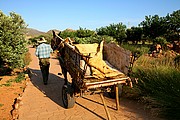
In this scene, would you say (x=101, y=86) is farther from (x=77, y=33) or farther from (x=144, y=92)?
(x=77, y=33)

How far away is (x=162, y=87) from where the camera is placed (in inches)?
225

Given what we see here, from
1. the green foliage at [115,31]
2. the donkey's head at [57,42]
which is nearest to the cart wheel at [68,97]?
the donkey's head at [57,42]

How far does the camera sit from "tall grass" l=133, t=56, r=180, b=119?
5.09 metres

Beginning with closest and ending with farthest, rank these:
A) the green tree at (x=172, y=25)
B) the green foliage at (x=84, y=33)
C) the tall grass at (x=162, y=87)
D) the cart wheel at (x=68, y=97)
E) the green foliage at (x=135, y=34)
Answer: the tall grass at (x=162, y=87)
the cart wheel at (x=68, y=97)
the green foliage at (x=84, y=33)
the green tree at (x=172, y=25)
the green foliage at (x=135, y=34)

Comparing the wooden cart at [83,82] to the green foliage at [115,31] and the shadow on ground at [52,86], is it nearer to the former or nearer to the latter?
the shadow on ground at [52,86]

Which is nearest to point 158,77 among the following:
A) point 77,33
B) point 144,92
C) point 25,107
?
point 144,92

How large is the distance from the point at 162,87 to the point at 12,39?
6.77 meters

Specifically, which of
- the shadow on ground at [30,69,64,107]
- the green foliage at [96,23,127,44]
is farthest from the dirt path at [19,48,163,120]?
the green foliage at [96,23,127,44]

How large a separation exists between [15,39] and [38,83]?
2248 millimetres

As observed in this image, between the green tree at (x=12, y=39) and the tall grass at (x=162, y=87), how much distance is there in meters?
5.47

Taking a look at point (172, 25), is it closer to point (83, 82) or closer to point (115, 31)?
point (115, 31)

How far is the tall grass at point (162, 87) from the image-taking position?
16.7 ft

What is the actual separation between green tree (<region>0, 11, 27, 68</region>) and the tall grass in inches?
215

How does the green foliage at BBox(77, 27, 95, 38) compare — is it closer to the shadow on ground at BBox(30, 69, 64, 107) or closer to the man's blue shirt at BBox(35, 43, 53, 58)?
the shadow on ground at BBox(30, 69, 64, 107)
